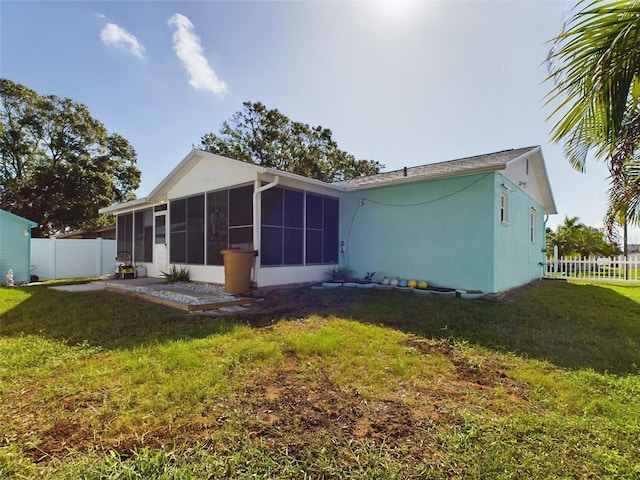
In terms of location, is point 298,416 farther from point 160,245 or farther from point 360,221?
point 160,245

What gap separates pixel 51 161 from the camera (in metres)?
18.8

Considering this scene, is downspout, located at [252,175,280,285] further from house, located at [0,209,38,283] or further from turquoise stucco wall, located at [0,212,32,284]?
turquoise stucco wall, located at [0,212,32,284]

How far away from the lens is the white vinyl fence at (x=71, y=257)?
13.7 m

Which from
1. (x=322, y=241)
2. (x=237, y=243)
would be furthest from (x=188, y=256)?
(x=322, y=241)

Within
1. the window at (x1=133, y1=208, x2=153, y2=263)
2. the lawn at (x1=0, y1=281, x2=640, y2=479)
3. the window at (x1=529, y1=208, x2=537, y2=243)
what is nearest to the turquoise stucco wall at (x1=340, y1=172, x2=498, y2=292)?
the lawn at (x1=0, y1=281, x2=640, y2=479)

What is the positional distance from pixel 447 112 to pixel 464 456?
830 cm

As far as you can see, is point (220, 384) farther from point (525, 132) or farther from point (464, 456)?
point (525, 132)

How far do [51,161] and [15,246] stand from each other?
31.4 feet

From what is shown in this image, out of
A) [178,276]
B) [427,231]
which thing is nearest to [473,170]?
[427,231]

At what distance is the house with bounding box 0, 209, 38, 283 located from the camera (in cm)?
1162

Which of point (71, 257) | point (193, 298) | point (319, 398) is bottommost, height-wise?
point (319, 398)

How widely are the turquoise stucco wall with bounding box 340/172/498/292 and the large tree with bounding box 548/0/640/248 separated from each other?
14.6 feet

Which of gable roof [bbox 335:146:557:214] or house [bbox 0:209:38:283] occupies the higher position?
gable roof [bbox 335:146:557:214]

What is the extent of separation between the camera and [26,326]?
16.5 ft
